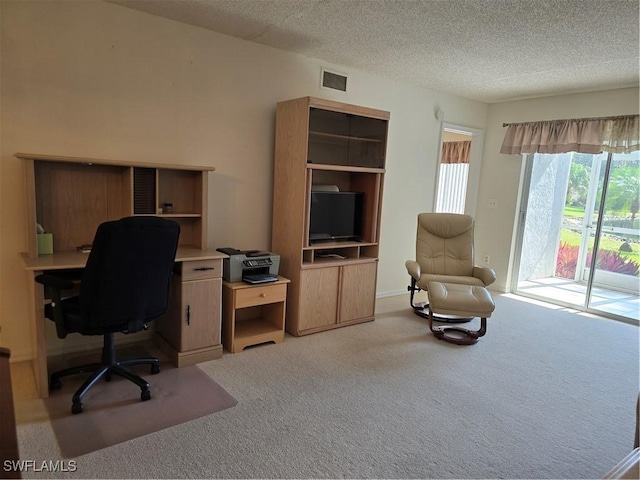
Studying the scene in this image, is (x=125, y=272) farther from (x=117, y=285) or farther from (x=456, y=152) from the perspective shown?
(x=456, y=152)

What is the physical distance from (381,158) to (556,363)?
225 cm

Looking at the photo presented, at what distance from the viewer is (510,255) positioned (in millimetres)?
5375

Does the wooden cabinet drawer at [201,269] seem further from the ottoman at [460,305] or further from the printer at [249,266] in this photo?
the ottoman at [460,305]

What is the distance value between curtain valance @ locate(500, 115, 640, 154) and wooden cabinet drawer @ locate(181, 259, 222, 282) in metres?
4.08

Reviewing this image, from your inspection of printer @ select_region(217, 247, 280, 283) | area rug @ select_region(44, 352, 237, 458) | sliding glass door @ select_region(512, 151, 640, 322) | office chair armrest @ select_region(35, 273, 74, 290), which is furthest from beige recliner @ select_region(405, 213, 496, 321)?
office chair armrest @ select_region(35, 273, 74, 290)

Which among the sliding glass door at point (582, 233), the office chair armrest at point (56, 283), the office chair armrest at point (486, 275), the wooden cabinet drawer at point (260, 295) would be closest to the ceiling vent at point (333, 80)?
the wooden cabinet drawer at point (260, 295)

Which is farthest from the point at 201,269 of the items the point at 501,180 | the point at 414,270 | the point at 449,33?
the point at 501,180

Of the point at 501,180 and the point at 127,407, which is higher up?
the point at 501,180

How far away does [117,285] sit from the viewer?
7.35ft

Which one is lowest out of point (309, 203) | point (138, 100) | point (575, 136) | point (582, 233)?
point (582, 233)

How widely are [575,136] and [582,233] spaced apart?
1.14 meters

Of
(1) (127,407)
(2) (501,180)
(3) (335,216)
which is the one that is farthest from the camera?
(2) (501,180)

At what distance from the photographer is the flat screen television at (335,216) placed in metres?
3.62

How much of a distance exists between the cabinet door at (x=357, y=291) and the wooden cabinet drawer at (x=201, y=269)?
3.98ft
